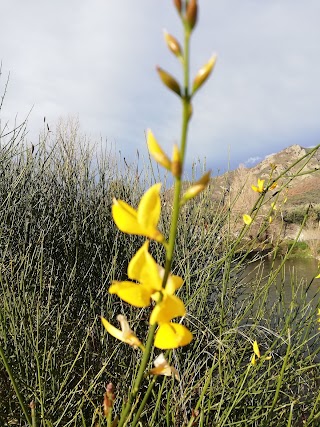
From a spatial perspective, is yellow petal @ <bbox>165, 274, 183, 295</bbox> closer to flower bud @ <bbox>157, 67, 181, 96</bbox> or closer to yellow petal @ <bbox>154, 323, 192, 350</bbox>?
yellow petal @ <bbox>154, 323, 192, 350</bbox>

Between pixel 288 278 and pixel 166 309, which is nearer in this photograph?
pixel 166 309

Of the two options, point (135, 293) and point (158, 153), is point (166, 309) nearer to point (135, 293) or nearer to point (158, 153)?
point (135, 293)

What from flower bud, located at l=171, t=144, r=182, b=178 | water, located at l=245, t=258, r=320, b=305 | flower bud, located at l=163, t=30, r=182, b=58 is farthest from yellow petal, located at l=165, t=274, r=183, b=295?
water, located at l=245, t=258, r=320, b=305

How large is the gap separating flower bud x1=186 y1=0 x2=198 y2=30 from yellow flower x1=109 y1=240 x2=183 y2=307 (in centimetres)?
22

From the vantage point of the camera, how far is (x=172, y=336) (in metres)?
0.44

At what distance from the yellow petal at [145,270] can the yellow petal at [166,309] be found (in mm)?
19


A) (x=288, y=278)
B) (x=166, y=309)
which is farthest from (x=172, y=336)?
(x=288, y=278)

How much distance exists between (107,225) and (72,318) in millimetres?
820

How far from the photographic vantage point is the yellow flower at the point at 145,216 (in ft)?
1.33

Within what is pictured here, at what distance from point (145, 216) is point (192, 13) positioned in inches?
7.8

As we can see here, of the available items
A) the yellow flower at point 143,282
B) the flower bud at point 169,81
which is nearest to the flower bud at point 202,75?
the flower bud at point 169,81

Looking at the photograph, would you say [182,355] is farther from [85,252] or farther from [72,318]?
[85,252]

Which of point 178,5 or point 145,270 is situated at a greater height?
point 178,5

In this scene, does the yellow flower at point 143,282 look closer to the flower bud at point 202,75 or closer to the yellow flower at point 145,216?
the yellow flower at point 145,216
